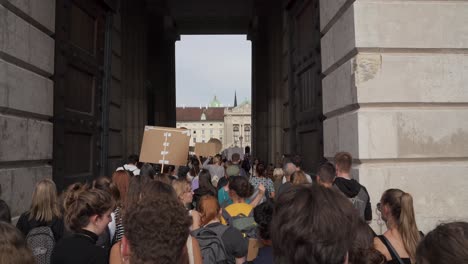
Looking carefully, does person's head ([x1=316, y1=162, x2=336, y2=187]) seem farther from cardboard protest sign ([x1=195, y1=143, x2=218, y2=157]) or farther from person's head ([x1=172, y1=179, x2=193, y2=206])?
cardboard protest sign ([x1=195, y1=143, x2=218, y2=157])

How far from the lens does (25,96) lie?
540 centimetres

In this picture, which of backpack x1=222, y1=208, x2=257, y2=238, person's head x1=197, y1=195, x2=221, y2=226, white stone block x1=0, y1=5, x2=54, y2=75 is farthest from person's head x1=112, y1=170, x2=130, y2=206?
white stone block x1=0, y1=5, x2=54, y2=75

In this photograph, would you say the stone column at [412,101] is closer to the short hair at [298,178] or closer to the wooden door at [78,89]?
the short hair at [298,178]

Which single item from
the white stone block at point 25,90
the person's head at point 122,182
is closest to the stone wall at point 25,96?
the white stone block at point 25,90

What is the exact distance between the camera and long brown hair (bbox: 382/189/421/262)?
300 centimetres

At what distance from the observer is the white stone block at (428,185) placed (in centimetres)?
481

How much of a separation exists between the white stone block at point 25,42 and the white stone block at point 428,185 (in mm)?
4526

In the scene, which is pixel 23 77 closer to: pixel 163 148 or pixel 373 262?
pixel 163 148

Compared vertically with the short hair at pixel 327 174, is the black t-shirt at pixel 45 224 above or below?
below

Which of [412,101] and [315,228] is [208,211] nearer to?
[315,228]

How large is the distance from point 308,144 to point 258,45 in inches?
555

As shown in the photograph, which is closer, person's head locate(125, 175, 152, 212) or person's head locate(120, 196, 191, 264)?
person's head locate(120, 196, 191, 264)

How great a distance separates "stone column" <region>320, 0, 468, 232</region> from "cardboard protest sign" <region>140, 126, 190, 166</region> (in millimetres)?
2980

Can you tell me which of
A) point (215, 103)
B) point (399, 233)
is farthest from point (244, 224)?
point (215, 103)
